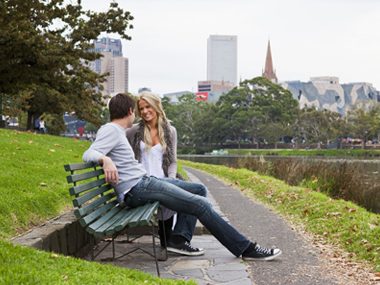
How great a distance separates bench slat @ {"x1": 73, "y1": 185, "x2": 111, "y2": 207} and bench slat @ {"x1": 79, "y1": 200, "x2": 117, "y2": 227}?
0.33 feet

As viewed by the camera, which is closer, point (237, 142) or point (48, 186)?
point (48, 186)

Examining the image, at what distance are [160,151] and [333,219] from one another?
2.82m

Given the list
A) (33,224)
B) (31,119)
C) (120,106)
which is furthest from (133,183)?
(31,119)

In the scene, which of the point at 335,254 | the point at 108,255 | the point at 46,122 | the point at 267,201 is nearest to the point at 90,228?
the point at 108,255

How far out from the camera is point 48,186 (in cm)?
660

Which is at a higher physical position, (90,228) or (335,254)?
(90,228)

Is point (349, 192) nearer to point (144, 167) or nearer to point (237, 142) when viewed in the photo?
point (144, 167)

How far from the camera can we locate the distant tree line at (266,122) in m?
68.8

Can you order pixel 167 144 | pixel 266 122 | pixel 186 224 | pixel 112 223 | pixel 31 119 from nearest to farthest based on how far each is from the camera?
pixel 112 223 → pixel 186 224 → pixel 167 144 → pixel 31 119 → pixel 266 122

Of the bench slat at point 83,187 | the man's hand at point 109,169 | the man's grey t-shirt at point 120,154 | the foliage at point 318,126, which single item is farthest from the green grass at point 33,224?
the foliage at point 318,126

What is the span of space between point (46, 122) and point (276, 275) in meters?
43.6

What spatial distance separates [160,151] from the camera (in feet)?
16.6

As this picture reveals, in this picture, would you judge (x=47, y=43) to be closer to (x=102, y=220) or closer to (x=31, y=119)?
(x=102, y=220)

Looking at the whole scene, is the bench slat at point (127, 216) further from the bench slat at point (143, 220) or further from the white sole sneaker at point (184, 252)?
the white sole sneaker at point (184, 252)
